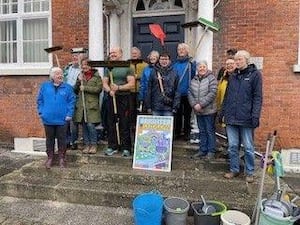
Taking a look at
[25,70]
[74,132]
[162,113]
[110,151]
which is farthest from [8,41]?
[162,113]

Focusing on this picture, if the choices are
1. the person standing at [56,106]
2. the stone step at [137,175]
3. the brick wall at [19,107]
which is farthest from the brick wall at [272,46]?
the brick wall at [19,107]

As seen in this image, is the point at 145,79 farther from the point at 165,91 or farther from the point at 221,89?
the point at 221,89

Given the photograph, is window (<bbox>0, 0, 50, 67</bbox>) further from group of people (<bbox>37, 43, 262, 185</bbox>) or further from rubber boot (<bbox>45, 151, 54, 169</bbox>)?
rubber boot (<bbox>45, 151, 54, 169</bbox>)

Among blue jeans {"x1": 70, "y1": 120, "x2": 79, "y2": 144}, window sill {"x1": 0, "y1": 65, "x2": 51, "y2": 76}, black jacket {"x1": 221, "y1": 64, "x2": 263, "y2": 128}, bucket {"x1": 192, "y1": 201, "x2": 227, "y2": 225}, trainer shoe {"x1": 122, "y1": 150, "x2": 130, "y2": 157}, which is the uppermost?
window sill {"x1": 0, "y1": 65, "x2": 51, "y2": 76}

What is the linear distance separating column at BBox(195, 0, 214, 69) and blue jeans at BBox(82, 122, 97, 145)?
2.21m

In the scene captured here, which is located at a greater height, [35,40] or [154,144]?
[35,40]

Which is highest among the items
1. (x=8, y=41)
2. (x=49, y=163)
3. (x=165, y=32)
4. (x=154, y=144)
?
(x=165, y=32)

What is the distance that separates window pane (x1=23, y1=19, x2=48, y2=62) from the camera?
8375 millimetres

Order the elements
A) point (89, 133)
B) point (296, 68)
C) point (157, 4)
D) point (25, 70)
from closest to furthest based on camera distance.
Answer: point (89, 133) < point (296, 68) < point (157, 4) < point (25, 70)

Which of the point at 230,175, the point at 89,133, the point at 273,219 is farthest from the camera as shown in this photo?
the point at 89,133

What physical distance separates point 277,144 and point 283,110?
0.67m

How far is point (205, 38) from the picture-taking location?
6.30 metres

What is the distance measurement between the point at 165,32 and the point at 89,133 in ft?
9.51

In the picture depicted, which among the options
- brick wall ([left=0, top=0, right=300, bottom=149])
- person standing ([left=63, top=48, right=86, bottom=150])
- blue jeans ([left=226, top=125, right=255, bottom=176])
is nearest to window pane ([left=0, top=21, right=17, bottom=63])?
person standing ([left=63, top=48, right=86, bottom=150])
